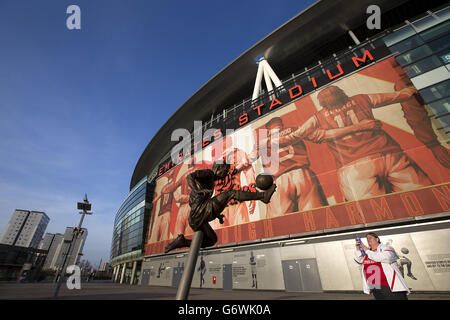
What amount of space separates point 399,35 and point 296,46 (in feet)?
40.8

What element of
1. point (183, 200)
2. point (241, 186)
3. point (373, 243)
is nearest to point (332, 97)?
point (241, 186)

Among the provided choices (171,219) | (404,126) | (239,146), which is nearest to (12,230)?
(171,219)

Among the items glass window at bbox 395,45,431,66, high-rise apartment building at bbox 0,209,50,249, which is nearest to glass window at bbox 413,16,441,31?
glass window at bbox 395,45,431,66

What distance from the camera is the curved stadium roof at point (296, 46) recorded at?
20.3 m

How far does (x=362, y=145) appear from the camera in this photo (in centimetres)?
1220

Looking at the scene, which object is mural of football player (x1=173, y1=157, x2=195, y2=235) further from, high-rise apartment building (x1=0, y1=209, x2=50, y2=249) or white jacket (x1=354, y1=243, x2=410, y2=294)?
high-rise apartment building (x1=0, y1=209, x2=50, y2=249)

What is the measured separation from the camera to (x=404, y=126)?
36.9 ft

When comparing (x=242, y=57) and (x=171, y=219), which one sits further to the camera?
(x=242, y=57)

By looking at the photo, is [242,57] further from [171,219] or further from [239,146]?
[171,219]

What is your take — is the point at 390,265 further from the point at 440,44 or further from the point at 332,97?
the point at 440,44

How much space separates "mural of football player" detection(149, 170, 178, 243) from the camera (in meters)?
23.6

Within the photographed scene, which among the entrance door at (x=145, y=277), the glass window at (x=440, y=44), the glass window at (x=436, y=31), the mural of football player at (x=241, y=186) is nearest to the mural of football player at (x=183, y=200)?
the mural of football player at (x=241, y=186)

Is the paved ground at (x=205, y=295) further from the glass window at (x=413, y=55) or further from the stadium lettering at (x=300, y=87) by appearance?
the stadium lettering at (x=300, y=87)

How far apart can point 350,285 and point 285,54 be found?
1007 inches
